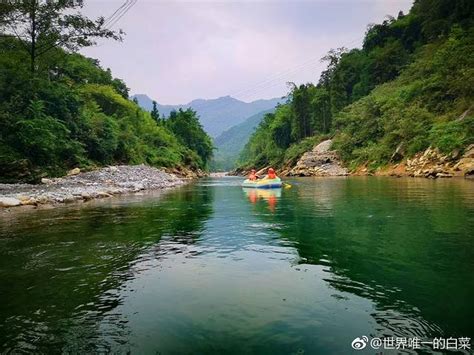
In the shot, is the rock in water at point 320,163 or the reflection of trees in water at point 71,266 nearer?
the reflection of trees in water at point 71,266

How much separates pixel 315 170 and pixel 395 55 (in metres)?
34.1

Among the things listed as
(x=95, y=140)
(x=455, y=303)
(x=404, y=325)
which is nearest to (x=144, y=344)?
(x=404, y=325)

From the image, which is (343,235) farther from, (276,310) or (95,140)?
(95,140)

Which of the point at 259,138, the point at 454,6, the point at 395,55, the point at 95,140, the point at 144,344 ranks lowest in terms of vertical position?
the point at 144,344

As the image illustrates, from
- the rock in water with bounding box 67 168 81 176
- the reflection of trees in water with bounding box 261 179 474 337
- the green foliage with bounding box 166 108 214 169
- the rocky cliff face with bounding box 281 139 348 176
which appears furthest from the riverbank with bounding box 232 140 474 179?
the green foliage with bounding box 166 108 214 169

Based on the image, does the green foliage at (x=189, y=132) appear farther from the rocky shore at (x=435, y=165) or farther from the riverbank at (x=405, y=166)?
the rocky shore at (x=435, y=165)

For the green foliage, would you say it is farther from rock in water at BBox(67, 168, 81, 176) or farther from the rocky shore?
rock in water at BBox(67, 168, 81, 176)

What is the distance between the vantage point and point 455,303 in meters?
5.19

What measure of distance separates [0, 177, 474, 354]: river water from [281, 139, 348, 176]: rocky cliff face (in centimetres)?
5094

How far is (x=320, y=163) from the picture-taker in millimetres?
68125

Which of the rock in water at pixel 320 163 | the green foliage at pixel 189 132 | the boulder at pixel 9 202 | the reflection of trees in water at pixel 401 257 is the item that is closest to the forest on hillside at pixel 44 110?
the boulder at pixel 9 202

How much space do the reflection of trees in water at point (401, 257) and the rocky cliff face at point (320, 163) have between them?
4803cm

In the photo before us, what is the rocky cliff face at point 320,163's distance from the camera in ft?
206

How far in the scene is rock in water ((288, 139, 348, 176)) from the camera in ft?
206
